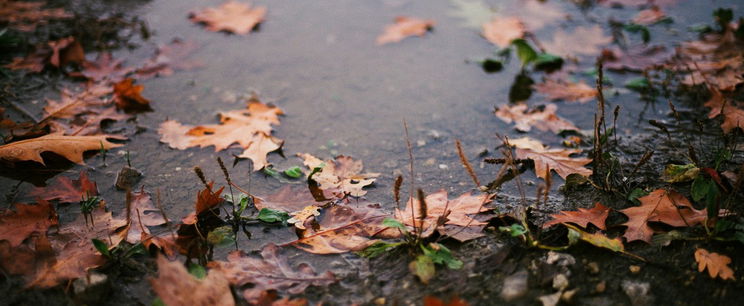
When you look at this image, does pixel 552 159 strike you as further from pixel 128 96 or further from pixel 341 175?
pixel 128 96

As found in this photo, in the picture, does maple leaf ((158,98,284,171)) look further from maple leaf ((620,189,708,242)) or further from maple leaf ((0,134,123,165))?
maple leaf ((620,189,708,242))

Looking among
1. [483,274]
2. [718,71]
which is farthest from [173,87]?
[718,71]

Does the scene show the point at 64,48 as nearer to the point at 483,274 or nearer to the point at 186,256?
the point at 186,256

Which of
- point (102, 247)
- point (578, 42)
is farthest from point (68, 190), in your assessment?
point (578, 42)

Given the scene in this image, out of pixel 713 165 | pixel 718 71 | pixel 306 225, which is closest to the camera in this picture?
pixel 306 225

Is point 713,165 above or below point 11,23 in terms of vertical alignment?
above

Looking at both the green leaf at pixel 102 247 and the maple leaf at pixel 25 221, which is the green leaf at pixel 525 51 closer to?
the green leaf at pixel 102 247

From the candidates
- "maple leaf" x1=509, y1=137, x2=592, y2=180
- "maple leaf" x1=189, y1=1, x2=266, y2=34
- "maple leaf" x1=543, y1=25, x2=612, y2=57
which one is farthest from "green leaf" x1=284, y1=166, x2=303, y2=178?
"maple leaf" x1=543, y1=25, x2=612, y2=57
